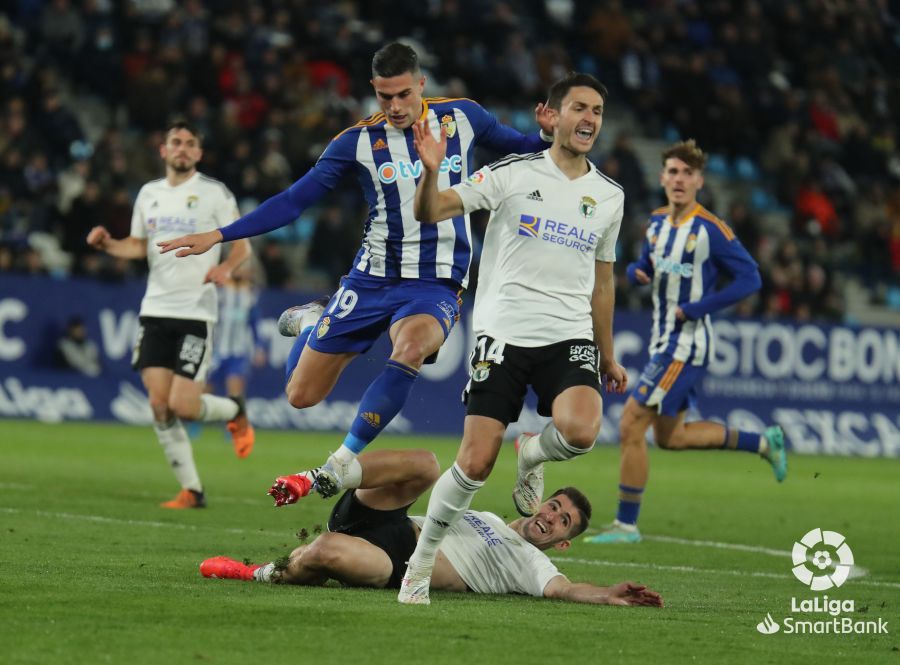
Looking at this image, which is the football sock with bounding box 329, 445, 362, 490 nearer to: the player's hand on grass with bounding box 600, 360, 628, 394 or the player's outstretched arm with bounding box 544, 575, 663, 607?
the player's outstretched arm with bounding box 544, 575, 663, 607

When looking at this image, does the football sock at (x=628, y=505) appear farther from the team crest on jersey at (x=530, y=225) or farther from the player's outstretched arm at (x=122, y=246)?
the player's outstretched arm at (x=122, y=246)

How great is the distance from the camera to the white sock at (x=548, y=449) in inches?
299

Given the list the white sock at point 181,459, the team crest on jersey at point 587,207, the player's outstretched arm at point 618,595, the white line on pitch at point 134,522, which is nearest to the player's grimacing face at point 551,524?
the player's outstretched arm at point 618,595

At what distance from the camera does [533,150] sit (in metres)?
8.75

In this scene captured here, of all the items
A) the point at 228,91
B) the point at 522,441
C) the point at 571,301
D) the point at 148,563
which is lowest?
the point at 148,563

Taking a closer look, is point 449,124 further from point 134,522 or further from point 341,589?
point 134,522

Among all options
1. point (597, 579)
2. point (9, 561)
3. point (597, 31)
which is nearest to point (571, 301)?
point (597, 579)

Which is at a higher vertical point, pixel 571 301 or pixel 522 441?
pixel 571 301

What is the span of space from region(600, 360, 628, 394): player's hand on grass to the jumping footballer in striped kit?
285cm

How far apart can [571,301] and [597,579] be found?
1.75 meters

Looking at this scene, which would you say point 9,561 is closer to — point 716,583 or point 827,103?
point 716,583

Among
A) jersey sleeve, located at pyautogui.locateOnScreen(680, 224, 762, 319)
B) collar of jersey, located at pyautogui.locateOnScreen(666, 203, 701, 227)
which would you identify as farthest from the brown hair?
jersey sleeve, located at pyautogui.locateOnScreen(680, 224, 762, 319)

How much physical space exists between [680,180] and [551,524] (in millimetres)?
4390

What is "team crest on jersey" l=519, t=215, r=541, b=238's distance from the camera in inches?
297
